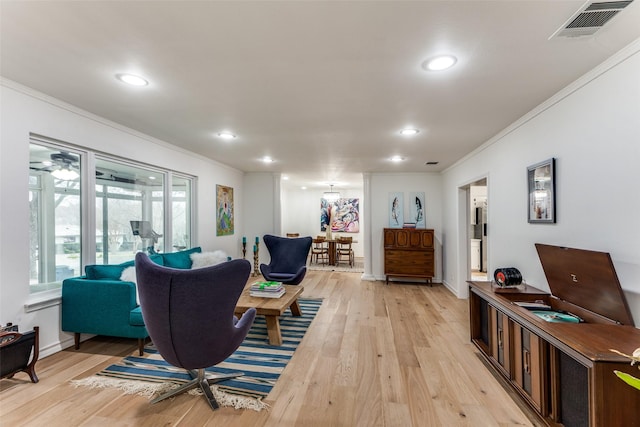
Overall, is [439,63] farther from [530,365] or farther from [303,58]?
[530,365]

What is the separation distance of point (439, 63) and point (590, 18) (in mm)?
744

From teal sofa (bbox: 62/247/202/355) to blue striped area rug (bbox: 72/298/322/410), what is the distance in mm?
293

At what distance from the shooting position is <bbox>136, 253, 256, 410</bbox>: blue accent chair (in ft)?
5.99

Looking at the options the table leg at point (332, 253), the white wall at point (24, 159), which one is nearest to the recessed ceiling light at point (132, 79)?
the white wall at point (24, 159)

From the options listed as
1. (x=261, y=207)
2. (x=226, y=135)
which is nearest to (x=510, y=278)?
(x=226, y=135)

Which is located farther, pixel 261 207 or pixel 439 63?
pixel 261 207

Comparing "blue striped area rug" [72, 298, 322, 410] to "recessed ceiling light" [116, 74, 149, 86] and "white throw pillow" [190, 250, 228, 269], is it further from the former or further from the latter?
"recessed ceiling light" [116, 74, 149, 86]

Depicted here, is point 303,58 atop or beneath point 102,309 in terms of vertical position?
atop

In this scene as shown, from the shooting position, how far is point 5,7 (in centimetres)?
149

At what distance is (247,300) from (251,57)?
2.45 metres

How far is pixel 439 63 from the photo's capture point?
6.46ft

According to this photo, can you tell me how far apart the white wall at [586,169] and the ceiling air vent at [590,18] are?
0.40m

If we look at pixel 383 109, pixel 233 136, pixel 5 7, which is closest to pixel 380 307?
pixel 383 109

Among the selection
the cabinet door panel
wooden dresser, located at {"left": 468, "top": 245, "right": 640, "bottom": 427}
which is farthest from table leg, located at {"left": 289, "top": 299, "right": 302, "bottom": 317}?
the cabinet door panel
